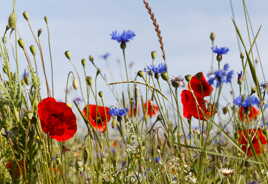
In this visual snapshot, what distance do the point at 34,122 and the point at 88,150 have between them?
42 centimetres

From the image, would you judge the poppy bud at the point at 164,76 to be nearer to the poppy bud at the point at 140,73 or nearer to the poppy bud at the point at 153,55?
the poppy bud at the point at 140,73

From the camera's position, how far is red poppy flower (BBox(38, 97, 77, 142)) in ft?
6.17

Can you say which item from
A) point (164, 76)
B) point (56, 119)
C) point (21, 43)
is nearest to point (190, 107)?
point (164, 76)

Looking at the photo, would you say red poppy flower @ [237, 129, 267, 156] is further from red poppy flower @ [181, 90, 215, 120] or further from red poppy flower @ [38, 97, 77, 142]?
red poppy flower @ [38, 97, 77, 142]

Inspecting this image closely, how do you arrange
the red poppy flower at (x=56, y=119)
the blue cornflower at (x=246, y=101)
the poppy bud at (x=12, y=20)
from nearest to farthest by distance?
the red poppy flower at (x=56, y=119) < the poppy bud at (x=12, y=20) < the blue cornflower at (x=246, y=101)

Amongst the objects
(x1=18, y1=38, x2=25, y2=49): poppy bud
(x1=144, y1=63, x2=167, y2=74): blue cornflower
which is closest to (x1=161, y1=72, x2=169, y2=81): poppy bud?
(x1=144, y1=63, x2=167, y2=74): blue cornflower

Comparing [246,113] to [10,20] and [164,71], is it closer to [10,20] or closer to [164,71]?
[164,71]

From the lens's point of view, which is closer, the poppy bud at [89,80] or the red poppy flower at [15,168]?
the red poppy flower at [15,168]

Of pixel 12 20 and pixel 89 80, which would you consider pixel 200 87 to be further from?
pixel 12 20

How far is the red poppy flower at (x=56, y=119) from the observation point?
1882 millimetres

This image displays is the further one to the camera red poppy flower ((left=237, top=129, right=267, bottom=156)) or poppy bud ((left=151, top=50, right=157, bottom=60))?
poppy bud ((left=151, top=50, right=157, bottom=60))

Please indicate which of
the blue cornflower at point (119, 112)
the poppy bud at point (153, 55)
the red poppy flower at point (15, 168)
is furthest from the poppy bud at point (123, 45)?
the red poppy flower at point (15, 168)

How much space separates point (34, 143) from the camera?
1.97 metres

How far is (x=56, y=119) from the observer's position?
6.34ft
